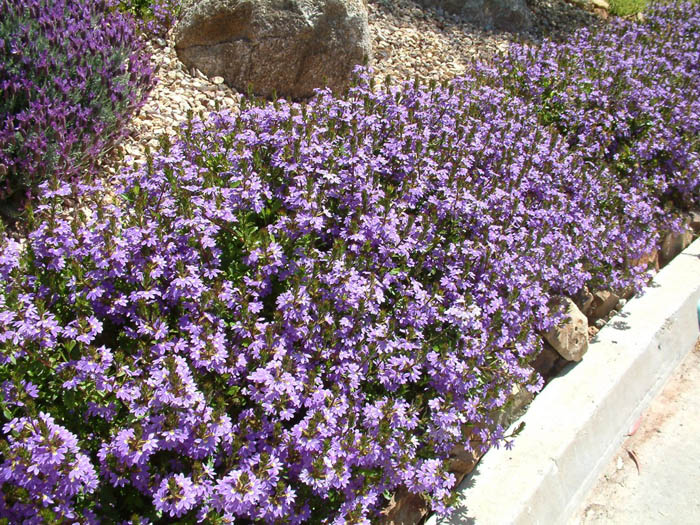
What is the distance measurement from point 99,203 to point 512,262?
7.25 ft

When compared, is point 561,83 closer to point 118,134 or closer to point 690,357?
point 690,357

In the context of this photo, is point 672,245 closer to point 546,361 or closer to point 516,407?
point 546,361

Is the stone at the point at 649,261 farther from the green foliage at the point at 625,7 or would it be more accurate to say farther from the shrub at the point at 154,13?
the green foliage at the point at 625,7

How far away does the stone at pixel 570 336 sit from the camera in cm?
379

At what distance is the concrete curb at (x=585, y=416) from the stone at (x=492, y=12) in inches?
198

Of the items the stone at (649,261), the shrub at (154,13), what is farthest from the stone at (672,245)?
the shrub at (154,13)

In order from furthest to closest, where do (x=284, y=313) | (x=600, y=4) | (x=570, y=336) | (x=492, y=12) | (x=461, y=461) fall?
Answer: (x=600, y=4)
(x=492, y=12)
(x=570, y=336)
(x=461, y=461)
(x=284, y=313)

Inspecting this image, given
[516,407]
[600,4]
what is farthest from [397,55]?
[600,4]

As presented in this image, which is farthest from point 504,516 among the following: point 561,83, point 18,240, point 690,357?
point 561,83

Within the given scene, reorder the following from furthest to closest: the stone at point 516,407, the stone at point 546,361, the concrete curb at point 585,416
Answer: the stone at point 546,361 → the stone at point 516,407 → the concrete curb at point 585,416

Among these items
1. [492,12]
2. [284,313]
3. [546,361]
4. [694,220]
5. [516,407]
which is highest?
[492,12]

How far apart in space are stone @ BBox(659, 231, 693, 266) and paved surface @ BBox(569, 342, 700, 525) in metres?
1.44

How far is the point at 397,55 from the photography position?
6.67m

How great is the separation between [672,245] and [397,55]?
11.3ft
